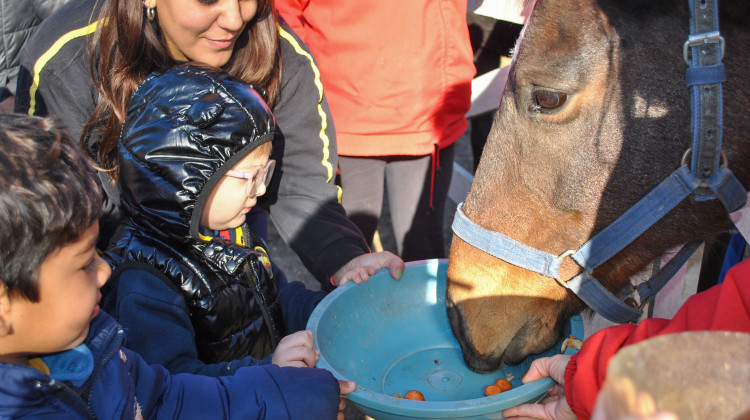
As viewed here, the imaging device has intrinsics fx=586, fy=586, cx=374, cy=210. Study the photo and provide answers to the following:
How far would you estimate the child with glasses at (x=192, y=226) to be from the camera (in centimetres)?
158

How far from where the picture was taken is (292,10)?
256cm

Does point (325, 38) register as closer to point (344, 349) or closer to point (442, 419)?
point (344, 349)

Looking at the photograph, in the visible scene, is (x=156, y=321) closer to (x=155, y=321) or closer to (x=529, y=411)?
(x=155, y=321)

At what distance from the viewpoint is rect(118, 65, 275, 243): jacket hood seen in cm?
163

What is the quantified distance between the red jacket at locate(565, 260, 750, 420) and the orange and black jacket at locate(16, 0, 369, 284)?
1.05 meters

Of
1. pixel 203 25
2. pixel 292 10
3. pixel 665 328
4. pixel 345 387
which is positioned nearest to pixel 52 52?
pixel 203 25

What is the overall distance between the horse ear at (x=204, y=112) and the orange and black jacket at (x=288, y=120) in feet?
1.80

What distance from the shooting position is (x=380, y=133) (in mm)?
2615

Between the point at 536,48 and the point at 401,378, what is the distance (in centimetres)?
122

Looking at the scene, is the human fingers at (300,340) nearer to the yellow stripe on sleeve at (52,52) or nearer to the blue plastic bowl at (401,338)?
the blue plastic bowl at (401,338)

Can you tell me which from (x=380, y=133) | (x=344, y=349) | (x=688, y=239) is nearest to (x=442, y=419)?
(x=344, y=349)

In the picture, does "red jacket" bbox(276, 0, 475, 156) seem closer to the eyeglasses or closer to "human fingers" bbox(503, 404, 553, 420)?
the eyeglasses

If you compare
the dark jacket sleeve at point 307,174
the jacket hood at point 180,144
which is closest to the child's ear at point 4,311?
the jacket hood at point 180,144

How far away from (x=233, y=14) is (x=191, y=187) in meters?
0.63
